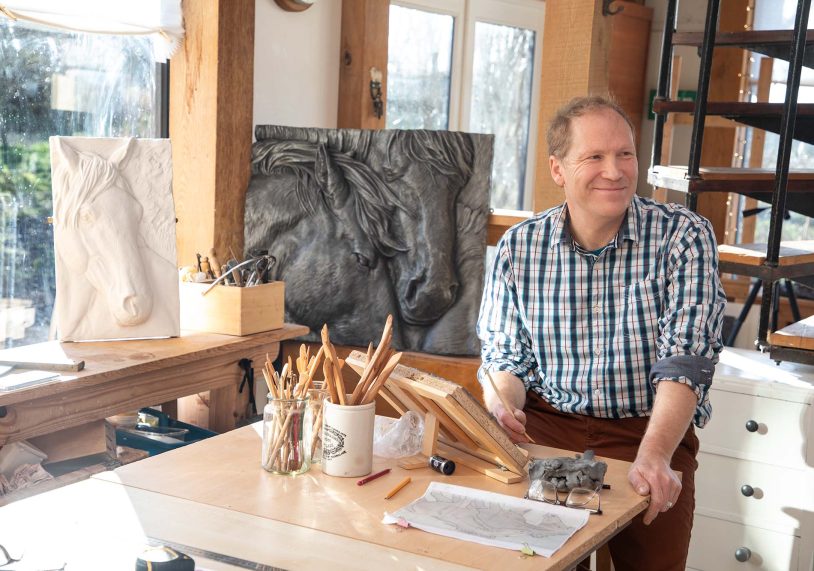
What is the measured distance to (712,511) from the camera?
3133 mm

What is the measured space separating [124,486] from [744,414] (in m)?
2.10

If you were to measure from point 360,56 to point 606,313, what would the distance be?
6.96 ft

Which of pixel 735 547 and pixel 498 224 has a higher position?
pixel 498 224

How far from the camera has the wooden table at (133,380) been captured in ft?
7.54

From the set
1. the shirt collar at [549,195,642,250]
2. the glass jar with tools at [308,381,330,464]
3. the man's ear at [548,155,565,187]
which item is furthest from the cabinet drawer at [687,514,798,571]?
the glass jar with tools at [308,381,330,464]

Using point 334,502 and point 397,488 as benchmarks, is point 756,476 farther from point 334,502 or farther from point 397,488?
point 334,502

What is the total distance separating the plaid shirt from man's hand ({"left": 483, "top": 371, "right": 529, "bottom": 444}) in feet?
0.14

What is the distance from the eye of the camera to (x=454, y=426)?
6.40 feet

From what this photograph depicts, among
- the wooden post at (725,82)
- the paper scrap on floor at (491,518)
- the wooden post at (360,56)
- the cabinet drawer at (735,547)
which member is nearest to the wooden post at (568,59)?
the wooden post at (360,56)

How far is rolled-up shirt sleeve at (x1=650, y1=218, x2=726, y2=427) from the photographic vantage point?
87.2 inches

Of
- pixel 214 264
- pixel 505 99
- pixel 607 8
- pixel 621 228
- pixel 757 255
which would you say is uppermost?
pixel 607 8

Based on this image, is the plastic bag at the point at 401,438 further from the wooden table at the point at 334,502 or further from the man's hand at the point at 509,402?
the man's hand at the point at 509,402

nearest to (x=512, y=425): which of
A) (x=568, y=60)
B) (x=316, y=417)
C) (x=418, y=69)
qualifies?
(x=316, y=417)

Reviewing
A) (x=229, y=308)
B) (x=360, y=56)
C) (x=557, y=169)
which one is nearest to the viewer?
(x=557, y=169)
